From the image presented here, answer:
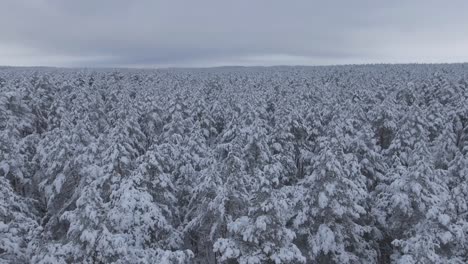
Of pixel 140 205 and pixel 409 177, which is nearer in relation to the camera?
pixel 140 205

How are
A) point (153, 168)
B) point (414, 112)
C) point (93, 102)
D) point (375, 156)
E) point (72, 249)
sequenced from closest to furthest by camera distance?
1. point (72, 249)
2. point (153, 168)
3. point (375, 156)
4. point (414, 112)
5. point (93, 102)

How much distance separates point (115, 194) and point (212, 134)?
2726cm

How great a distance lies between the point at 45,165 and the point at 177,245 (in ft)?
37.9

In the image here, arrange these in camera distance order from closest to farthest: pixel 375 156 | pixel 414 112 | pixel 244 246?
pixel 244 246
pixel 375 156
pixel 414 112

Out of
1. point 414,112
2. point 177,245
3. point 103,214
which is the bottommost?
point 177,245

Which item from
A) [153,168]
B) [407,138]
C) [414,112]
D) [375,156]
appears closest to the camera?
[153,168]

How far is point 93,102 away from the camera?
41.8 meters

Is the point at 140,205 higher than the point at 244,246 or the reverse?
higher

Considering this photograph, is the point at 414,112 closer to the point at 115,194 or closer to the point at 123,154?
the point at 123,154

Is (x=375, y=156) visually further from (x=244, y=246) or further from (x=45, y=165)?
(x=45, y=165)

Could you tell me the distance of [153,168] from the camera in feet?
65.9

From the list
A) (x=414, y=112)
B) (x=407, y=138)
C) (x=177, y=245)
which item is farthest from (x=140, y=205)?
(x=414, y=112)

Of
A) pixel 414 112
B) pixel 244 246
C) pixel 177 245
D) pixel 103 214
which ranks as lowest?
pixel 177 245

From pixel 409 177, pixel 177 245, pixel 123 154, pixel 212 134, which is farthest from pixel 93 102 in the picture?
pixel 409 177
